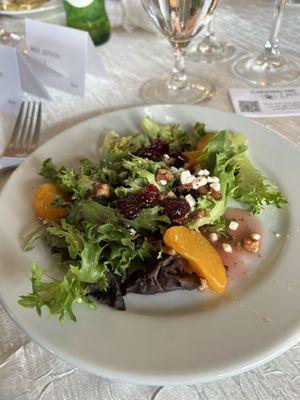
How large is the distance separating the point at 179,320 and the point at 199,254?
9 centimetres

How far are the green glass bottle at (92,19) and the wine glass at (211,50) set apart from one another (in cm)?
24

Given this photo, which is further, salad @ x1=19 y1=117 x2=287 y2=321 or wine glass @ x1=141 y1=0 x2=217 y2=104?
wine glass @ x1=141 y1=0 x2=217 y2=104

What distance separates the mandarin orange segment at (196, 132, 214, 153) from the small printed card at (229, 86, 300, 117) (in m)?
0.18

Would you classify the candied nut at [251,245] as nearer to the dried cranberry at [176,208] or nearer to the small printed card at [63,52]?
the dried cranberry at [176,208]

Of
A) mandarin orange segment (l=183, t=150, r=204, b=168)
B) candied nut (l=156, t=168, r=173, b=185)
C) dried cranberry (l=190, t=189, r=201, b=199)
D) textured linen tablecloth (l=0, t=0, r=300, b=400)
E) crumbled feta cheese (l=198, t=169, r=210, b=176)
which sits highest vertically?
crumbled feta cheese (l=198, t=169, r=210, b=176)

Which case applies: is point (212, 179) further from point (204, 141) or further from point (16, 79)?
point (16, 79)

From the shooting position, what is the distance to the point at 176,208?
0.65 meters

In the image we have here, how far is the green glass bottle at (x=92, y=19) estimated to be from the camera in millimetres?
1155

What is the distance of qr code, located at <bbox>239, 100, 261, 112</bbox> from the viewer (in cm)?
96

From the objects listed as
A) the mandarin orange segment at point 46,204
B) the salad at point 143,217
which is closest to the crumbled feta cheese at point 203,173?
the salad at point 143,217

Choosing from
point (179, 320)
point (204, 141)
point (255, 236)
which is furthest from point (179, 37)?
point (179, 320)

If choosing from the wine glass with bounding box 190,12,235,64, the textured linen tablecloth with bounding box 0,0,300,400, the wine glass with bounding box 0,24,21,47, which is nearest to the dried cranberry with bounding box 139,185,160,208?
the textured linen tablecloth with bounding box 0,0,300,400

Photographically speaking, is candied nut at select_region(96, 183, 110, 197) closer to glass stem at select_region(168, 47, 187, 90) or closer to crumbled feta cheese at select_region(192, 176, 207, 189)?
crumbled feta cheese at select_region(192, 176, 207, 189)

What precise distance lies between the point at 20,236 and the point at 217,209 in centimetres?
29
